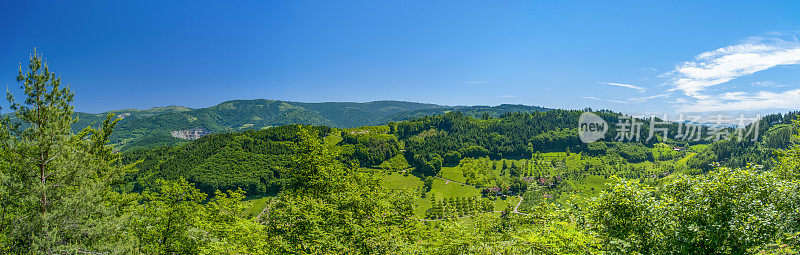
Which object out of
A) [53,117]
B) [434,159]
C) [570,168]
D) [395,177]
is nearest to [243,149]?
[395,177]

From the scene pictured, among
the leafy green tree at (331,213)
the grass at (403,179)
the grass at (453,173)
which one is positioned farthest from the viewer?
the grass at (453,173)

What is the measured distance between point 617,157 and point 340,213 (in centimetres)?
23371

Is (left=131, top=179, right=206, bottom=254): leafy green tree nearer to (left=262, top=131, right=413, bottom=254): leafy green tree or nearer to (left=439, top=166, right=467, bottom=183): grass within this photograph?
(left=262, top=131, right=413, bottom=254): leafy green tree

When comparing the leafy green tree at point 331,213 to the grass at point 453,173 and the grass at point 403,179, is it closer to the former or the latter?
the grass at point 403,179

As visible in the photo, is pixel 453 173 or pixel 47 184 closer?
pixel 47 184

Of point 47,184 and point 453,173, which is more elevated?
point 47,184

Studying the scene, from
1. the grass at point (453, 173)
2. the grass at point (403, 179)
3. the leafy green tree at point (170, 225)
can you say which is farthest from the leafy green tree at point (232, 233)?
the grass at point (453, 173)

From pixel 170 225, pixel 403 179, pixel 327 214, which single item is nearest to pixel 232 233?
pixel 327 214

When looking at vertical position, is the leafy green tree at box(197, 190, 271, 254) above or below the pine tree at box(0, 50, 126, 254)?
below

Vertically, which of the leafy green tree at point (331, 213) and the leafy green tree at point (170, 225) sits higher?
the leafy green tree at point (331, 213)

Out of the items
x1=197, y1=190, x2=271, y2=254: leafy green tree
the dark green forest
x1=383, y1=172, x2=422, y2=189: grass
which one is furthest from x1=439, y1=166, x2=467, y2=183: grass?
x1=197, y1=190, x2=271, y2=254: leafy green tree

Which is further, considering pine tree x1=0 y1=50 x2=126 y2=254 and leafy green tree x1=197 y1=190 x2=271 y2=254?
leafy green tree x1=197 y1=190 x2=271 y2=254

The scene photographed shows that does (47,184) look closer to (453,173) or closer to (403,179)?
(403,179)

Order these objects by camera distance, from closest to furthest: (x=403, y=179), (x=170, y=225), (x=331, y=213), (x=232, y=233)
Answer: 1. (x=331, y=213)
2. (x=232, y=233)
3. (x=170, y=225)
4. (x=403, y=179)
